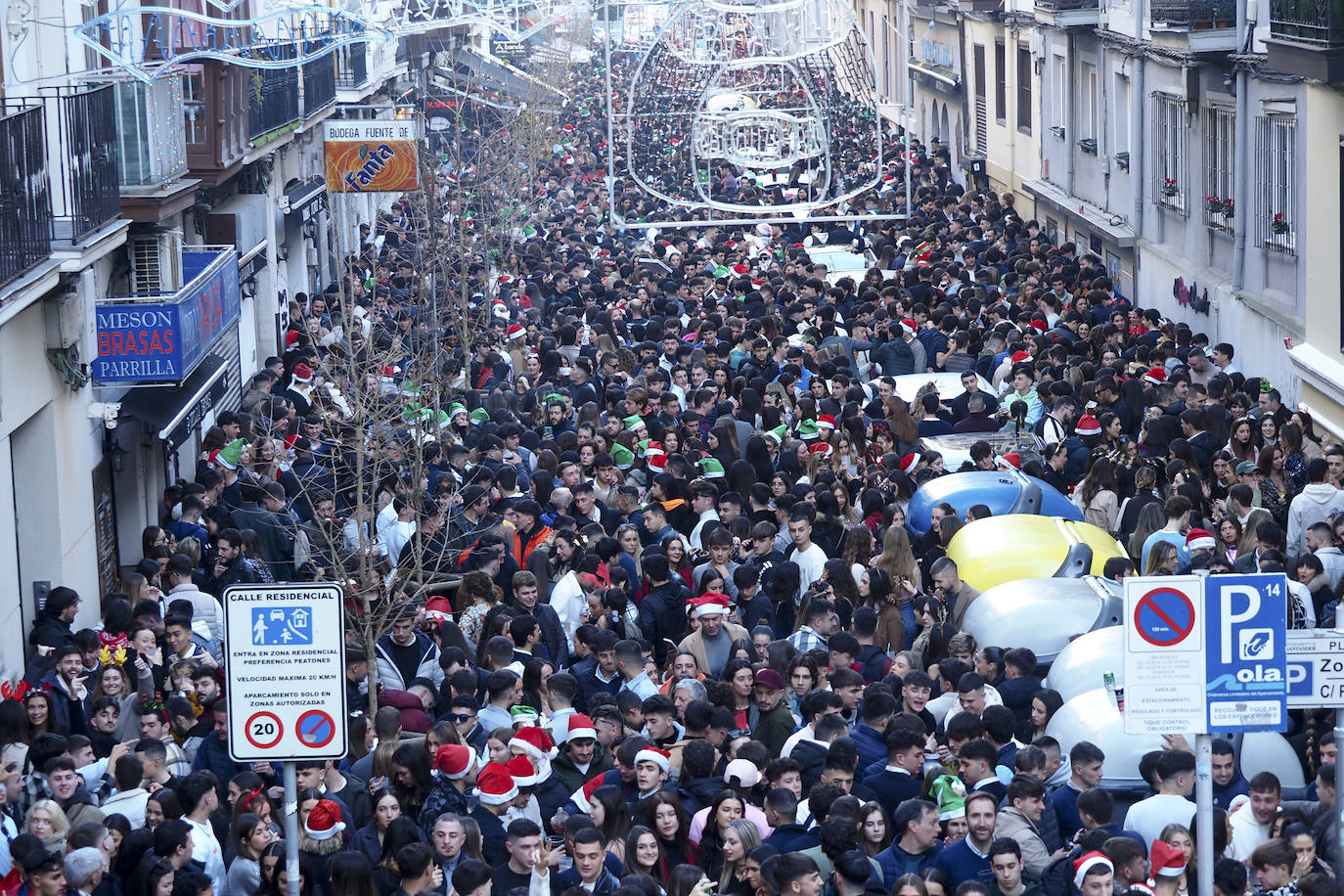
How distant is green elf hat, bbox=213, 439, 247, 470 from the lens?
1584cm

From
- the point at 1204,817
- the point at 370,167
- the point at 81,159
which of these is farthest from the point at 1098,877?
the point at 370,167

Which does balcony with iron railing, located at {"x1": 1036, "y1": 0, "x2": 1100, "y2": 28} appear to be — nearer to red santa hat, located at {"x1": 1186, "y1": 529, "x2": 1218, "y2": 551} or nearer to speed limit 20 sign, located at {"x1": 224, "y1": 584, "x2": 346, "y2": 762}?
red santa hat, located at {"x1": 1186, "y1": 529, "x2": 1218, "y2": 551}

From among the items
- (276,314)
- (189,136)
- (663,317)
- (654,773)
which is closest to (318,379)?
(189,136)

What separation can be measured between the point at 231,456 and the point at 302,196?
15.0 metres

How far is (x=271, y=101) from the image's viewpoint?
25266mm

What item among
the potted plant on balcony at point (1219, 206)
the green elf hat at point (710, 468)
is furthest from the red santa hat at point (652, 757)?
the potted plant on balcony at point (1219, 206)

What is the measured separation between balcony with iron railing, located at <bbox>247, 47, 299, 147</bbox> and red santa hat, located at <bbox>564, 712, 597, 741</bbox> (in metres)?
14.6

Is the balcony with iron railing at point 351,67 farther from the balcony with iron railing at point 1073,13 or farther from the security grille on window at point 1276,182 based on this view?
the security grille on window at point 1276,182

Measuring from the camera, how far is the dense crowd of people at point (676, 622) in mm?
8289

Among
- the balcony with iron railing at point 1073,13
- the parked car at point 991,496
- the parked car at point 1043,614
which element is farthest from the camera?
the balcony with iron railing at point 1073,13

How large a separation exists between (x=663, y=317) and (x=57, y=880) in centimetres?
1494

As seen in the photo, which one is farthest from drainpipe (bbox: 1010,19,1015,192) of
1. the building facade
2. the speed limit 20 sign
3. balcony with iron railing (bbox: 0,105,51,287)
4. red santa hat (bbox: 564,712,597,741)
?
the speed limit 20 sign

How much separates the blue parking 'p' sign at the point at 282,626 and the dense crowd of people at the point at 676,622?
97 centimetres

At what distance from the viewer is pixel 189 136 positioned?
19.8 meters
